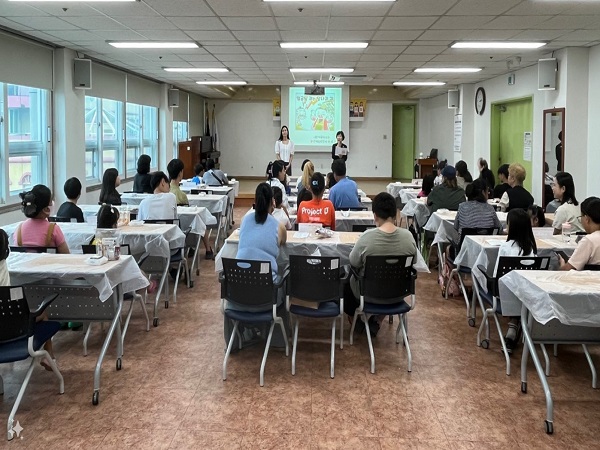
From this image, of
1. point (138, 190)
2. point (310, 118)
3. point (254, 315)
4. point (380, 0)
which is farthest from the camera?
point (310, 118)

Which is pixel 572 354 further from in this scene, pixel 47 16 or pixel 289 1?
pixel 47 16

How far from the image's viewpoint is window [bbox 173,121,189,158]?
14.8 metres

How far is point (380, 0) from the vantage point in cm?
540

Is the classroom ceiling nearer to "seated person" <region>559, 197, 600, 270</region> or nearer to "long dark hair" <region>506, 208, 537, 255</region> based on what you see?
"long dark hair" <region>506, 208, 537, 255</region>

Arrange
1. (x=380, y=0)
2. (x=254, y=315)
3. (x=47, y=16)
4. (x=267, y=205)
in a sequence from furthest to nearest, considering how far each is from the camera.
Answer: (x=47, y=16)
(x=380, y=0)
(x=267, y=205)
(x=254, y=315)

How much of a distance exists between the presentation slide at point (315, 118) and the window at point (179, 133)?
2.87 metres

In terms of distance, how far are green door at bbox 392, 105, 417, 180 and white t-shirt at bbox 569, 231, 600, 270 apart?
14030 mm


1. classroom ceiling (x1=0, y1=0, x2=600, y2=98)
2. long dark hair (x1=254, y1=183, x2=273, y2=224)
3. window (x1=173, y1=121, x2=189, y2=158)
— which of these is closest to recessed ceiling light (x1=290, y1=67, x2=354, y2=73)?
classroom ceiling (x1=0, y1=0, x2=600, y2=98)

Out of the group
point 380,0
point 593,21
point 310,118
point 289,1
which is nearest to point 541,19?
point 593,21

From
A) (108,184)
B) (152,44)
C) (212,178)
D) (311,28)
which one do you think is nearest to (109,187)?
(108,184)

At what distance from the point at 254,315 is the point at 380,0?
3.18 metres

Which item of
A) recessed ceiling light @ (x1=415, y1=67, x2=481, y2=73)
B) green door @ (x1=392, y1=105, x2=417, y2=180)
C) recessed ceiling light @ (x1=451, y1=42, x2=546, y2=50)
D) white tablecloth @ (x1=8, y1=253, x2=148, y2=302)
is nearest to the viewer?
white tablecloth @ (x1=8, y1=253, x2=148, y2=302)

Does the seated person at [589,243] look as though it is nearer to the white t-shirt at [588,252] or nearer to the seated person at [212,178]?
the white t-shirt at [588,252]

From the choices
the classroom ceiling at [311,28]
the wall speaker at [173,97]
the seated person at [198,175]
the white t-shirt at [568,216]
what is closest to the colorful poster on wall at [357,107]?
the wall speaker at [173,97]
